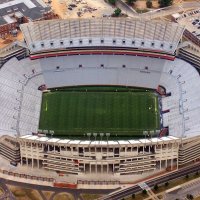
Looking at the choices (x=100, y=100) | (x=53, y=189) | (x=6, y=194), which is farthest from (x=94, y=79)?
(x=6, y=194)

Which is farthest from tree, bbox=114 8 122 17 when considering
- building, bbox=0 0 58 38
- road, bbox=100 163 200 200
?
road, bbox=100 163 200 200

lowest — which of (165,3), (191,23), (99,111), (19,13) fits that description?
(99,111)

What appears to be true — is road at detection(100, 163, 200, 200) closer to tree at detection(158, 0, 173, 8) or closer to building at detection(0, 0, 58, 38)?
building at detection(0, 0, 58, 38)

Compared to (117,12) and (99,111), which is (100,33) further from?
(117,12)

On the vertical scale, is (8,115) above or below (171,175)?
above

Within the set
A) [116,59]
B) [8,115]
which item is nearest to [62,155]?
[8,115]

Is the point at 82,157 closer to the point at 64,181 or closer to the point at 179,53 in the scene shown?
the point at 64,181
